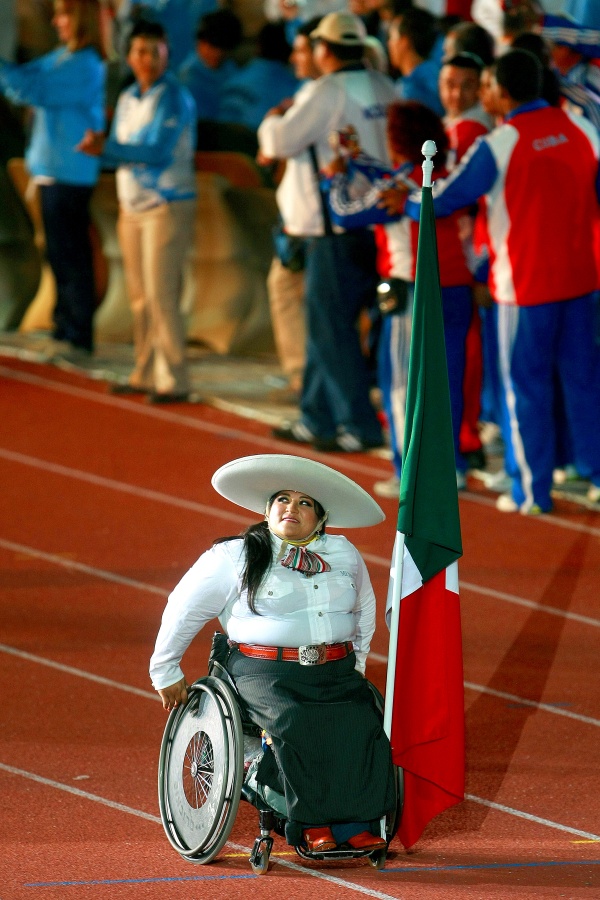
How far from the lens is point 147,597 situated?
7.31 m

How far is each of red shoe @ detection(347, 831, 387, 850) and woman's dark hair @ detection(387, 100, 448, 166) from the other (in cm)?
438

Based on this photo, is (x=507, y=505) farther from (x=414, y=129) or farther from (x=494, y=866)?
(x=494, y=866)

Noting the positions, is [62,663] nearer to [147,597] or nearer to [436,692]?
[147,597]

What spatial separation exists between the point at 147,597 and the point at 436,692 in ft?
8.99

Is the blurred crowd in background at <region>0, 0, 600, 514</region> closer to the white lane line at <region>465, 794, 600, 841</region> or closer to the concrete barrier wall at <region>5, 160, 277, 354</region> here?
the concrete barrier wall at <region>5, 160, 277, 354</region>

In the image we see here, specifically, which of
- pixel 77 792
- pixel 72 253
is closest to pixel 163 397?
pixel 72 253

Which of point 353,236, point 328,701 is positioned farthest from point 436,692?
point 353,236

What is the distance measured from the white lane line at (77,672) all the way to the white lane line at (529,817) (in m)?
1.40

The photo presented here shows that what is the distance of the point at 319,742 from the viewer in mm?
4578

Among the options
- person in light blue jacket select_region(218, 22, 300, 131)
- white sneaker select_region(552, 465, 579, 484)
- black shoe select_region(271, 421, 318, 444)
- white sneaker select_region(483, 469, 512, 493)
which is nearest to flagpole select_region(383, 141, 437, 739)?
white sneaker select_region(483, 469, 512, 493)

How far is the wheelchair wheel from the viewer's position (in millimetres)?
4500

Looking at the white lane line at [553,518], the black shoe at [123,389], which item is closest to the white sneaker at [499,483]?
the white lane line at [553,518]

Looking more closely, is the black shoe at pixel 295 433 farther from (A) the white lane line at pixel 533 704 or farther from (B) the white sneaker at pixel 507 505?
(A) the white lane line at pixel 533 704

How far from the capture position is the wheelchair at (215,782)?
4.51m
